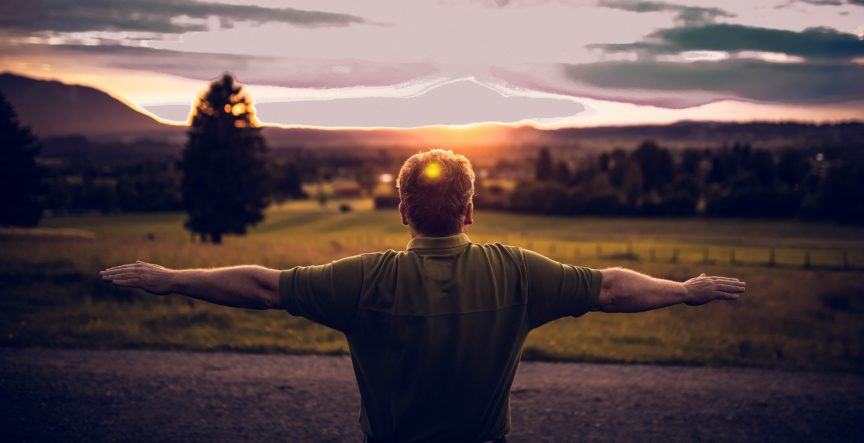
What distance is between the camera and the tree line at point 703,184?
48375mm

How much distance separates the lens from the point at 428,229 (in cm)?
275

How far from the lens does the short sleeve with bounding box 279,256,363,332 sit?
2.70 metres

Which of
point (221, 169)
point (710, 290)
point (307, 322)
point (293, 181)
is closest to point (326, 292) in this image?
point (710, 290)

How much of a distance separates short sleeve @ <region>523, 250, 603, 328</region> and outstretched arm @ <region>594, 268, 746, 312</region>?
8 cm

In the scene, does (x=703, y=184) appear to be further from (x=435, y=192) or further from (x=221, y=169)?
(x=435, y=192)

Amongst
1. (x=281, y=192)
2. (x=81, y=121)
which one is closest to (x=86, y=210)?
(x=281, y=192)

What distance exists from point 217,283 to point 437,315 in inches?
38.8

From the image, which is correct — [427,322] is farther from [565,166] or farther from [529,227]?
[565,166]

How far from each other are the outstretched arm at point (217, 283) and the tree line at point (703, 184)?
5181 centimetres

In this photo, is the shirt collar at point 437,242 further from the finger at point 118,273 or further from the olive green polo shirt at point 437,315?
the finger at point 118,273

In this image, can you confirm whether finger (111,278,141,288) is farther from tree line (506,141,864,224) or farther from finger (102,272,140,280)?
tree line (506,141,864,224)

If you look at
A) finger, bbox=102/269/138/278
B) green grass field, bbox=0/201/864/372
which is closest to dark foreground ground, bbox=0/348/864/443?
green grass field, bbox=0/201/864/372

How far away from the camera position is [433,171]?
2727mm

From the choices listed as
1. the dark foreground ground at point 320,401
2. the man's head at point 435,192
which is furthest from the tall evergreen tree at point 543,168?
the man's head at point 435,192
